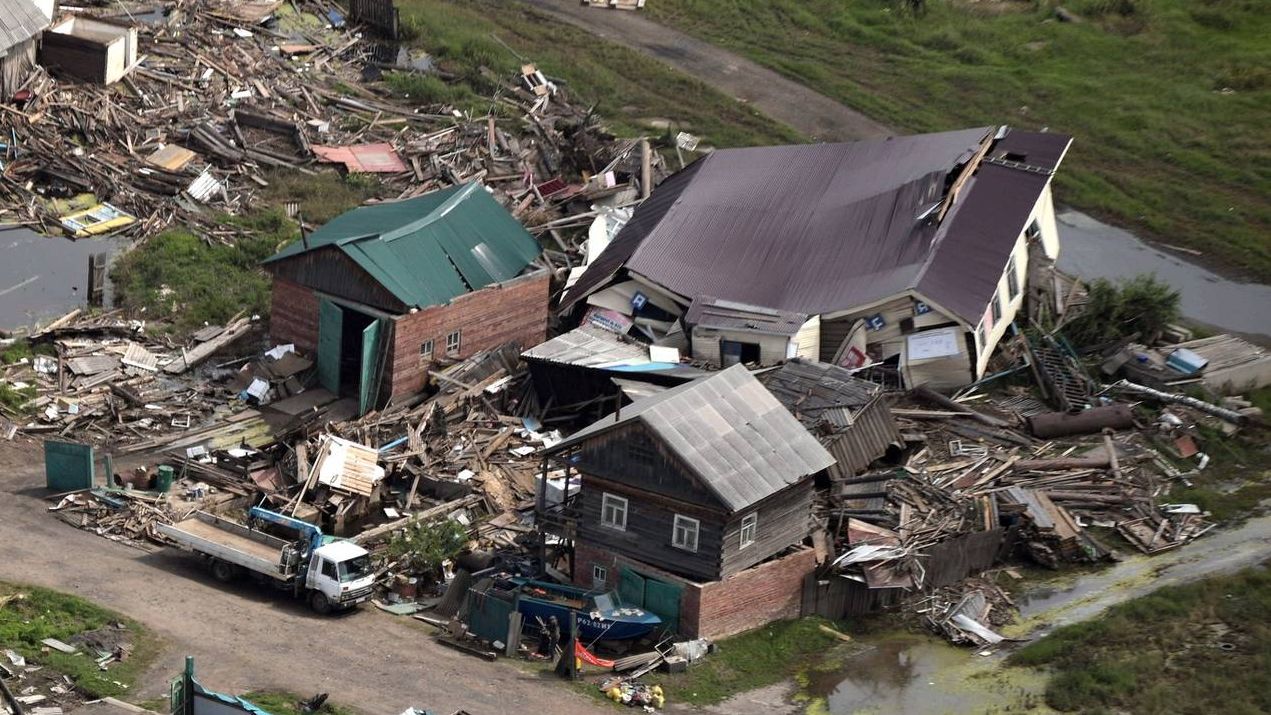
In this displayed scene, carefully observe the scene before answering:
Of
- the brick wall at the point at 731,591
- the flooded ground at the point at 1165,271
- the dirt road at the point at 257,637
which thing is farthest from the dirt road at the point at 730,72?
the dirt road at the point at 257,637

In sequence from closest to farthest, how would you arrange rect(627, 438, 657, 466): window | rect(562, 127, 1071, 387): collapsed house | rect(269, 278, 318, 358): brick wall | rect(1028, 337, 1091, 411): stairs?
rect(627, 438, 657, 466): window → rect(1028, 337, 1091, 411): stairs → rect(562, 127, 1071, 387): collapsed house → rect(269, 278, 318, 358): brick wall

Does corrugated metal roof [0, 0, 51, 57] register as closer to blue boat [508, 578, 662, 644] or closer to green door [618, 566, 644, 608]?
blue boat [508, 578, 662, 644]

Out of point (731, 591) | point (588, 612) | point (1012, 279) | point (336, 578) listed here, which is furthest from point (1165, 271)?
point (336, 578)

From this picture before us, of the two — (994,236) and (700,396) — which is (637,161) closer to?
(994,236)

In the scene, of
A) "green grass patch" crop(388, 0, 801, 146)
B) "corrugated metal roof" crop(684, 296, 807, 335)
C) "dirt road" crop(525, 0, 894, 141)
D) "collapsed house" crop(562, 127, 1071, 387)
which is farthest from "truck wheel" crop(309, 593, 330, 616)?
"dirt road" crop(525, 0, 894, 141)

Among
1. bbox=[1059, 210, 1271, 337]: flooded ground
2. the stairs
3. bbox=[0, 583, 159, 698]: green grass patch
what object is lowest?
bbox=[0, 583, 159, 698]: green grass patch

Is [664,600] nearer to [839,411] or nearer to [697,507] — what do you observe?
[697,507]
